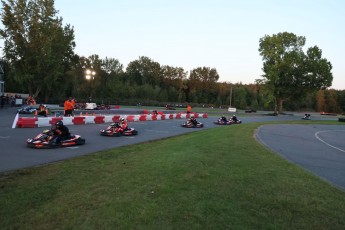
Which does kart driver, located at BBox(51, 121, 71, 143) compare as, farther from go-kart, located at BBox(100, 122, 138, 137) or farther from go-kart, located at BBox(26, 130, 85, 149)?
go-kart, located at BBox(100, 122, 138, 137)

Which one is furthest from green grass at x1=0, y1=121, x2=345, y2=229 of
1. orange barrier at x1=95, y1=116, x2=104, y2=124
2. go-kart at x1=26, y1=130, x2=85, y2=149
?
orange barrier at x1=95, y1=116, x2=104, y2=124

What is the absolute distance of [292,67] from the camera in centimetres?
6938

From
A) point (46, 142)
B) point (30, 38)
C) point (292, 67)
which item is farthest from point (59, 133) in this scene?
point (292, 67)

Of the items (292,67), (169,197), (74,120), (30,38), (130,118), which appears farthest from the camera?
(292,67)

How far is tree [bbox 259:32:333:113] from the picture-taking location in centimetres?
6831

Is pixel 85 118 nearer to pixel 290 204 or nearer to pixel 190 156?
pixel 190 156

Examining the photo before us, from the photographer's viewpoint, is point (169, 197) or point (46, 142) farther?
point (46, 142)

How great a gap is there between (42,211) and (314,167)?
8702mm

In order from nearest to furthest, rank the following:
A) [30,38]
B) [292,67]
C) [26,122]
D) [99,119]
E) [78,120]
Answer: [26,122], [78,120], [99,119], [30,38], [292,67]

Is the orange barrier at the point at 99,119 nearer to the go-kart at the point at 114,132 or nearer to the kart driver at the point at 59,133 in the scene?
the go-kart at the point at 114,132

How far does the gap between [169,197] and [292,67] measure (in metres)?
68.6

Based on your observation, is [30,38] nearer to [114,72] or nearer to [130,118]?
[130,118]

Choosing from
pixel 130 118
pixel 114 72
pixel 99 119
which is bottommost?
pixel 130 118

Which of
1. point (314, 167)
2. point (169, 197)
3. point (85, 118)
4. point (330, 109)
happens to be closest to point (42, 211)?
point (169, 197)
